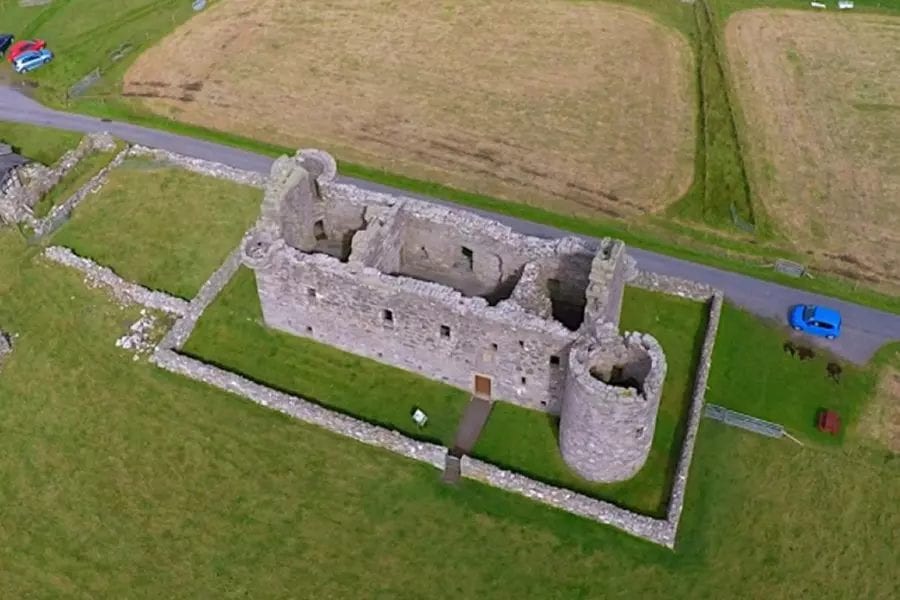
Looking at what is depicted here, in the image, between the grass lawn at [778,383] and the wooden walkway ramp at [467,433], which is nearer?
the wooden walkway ramp at [467,433]

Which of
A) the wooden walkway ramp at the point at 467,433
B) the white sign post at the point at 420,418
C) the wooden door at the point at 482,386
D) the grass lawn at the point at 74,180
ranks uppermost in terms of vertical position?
the grass lawn at the point at 74,180

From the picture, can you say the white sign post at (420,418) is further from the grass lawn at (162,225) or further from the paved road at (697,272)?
the paved road at (697,272)

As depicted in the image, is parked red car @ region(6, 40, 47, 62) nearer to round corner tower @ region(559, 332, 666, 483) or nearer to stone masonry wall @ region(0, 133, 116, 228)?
stone masonry wall @ region(0, 133, 116, 228)

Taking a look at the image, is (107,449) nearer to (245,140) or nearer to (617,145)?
(245,140)

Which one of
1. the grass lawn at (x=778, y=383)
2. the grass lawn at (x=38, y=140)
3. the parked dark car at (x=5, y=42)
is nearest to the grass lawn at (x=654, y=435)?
the grass lawn at (x=778, y=383)

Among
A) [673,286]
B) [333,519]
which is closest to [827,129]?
[673,286]
